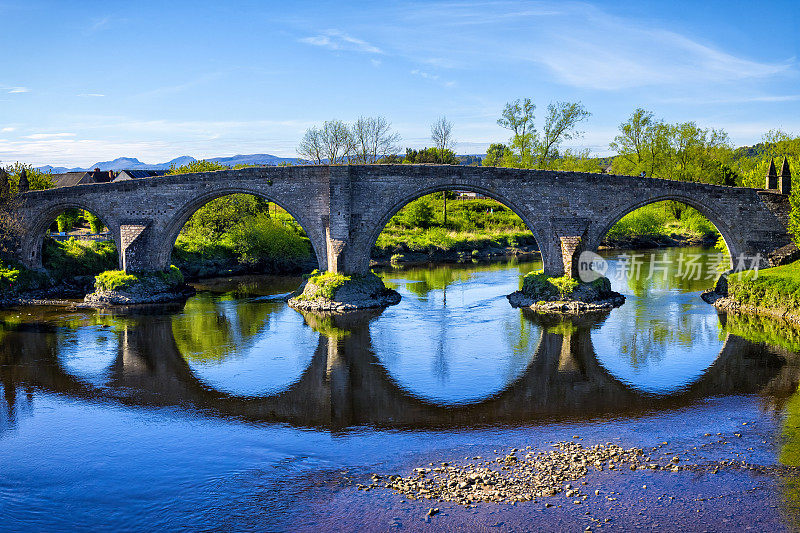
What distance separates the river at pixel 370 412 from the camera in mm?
11789

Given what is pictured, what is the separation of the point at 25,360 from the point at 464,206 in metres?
46.9

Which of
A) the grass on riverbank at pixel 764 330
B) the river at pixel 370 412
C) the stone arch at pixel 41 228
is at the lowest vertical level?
the river at pixel 370 412

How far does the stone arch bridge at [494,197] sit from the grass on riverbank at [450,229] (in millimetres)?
18087

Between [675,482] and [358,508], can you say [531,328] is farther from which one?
[358,508]

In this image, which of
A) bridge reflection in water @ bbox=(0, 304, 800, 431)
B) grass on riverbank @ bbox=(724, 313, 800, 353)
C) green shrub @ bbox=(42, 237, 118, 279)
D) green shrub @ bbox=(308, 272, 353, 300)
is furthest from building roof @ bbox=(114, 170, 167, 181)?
grass on riverbank @ bbox=(724, 313, 800, 353)

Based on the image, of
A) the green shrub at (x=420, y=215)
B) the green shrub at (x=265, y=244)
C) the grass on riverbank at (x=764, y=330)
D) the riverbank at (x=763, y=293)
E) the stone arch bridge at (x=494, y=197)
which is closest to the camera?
the grass on riverbank at (x=764, y=330)

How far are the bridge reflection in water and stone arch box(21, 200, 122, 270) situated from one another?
9610 millimetres

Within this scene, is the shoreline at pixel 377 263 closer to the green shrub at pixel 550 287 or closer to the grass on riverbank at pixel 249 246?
the grass on riverbank at pixel 249 246

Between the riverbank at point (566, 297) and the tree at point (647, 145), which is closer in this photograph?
the riverbank at point (566, 297)

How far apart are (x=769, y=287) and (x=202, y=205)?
26.1 metres

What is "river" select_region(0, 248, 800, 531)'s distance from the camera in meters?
11.8

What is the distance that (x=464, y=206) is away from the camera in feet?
210

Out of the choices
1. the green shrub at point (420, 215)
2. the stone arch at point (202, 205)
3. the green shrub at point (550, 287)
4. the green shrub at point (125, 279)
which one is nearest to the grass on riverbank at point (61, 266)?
the green shrub at point (125, 279)

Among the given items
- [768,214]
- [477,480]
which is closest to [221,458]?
[477,480]
